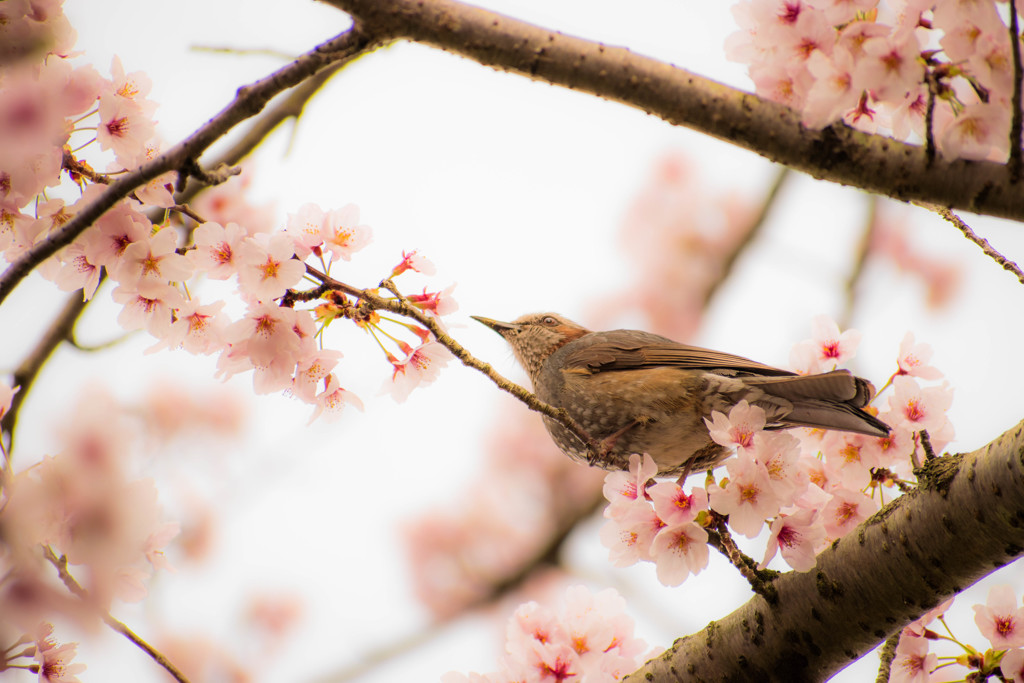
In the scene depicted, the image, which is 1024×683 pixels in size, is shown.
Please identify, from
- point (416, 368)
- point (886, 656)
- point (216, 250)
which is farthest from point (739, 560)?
point (216, 250)

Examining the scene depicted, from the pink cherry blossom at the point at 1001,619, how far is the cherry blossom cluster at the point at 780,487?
1.35ft

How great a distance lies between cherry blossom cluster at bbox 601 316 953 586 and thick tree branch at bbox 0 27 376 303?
1.39 metres

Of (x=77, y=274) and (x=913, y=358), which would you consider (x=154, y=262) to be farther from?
(x=913, y=358)

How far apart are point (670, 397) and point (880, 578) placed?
3.28ft

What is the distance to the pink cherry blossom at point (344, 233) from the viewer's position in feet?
7.30

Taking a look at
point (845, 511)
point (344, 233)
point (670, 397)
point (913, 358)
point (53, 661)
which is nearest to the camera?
point (53, 661)

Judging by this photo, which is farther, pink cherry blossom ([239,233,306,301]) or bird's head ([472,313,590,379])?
bird's head ([472,313,590,379])

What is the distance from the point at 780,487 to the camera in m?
2.07

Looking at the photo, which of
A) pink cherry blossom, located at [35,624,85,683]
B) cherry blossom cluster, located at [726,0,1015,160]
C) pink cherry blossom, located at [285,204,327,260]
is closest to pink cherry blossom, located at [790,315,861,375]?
cherry blossom cluster, located at [726,0,1015,160]

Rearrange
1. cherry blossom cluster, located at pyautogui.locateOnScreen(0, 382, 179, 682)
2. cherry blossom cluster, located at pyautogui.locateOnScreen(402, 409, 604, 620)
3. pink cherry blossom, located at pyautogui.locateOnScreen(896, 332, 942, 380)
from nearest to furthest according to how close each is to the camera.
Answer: cherry blossom cluster, located at pyautogui.locateOnScreen(0, 382, 179, 682)
pink cherry blossom, located at pyautogui.locateOnScreen(896, 332, 942, 380)
cherry blossom cluster, located at pyautogui.locateOnScreen(402, 409, 604, 620)

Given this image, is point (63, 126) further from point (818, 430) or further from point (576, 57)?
point (818, 430)

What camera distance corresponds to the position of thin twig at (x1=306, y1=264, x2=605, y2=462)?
73.3 inches

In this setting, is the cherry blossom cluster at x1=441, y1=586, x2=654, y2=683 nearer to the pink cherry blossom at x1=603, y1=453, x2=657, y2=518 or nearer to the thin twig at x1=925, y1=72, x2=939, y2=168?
the pink cherry blossom at x1=603, y1=453, x2=657, y2=518

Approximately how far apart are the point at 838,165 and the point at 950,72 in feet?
1.11
